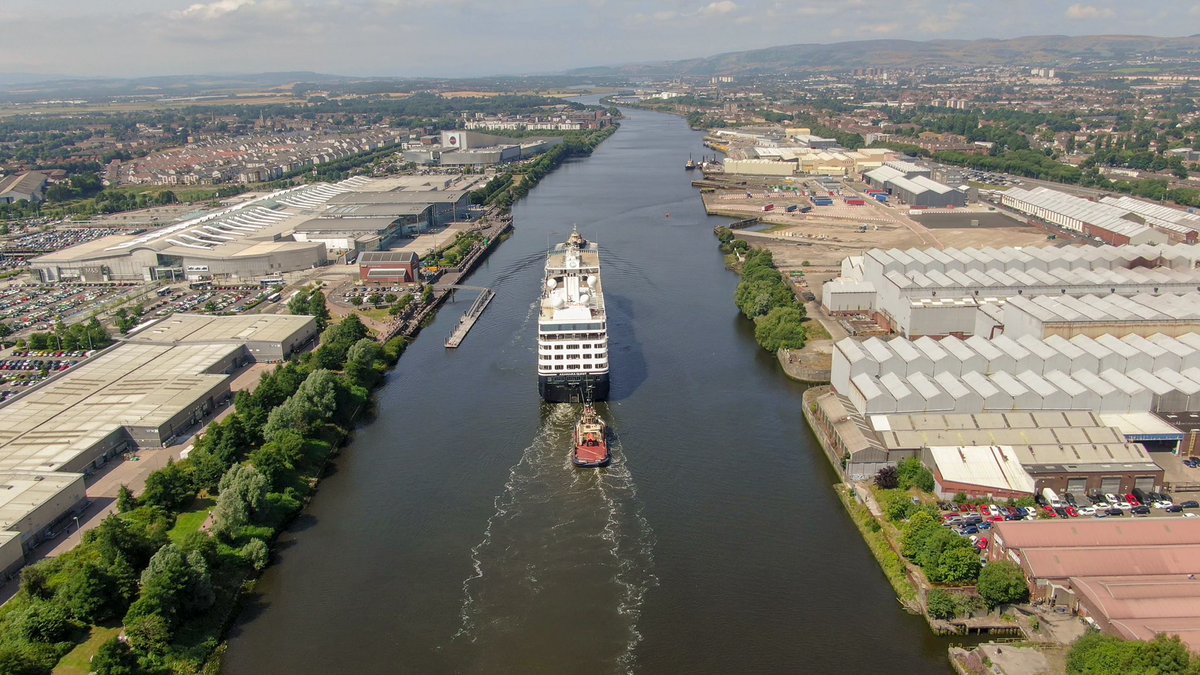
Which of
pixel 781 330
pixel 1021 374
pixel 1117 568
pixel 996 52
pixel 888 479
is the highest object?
pixel 996 52

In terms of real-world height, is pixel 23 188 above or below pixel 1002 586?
above

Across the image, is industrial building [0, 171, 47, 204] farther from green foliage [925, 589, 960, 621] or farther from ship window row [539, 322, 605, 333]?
green foliage [925, 589, 960, 621]

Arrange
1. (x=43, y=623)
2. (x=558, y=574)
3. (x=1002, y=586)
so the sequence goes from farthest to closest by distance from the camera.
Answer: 1. (x=558, y=574)
2. (x=1002, y=586)
3. (x=43, y=623)

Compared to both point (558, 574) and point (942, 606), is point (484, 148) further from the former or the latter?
point (942, 606)

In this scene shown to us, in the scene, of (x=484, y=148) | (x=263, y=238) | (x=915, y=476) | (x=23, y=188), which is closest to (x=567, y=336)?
(x=915, y=476)

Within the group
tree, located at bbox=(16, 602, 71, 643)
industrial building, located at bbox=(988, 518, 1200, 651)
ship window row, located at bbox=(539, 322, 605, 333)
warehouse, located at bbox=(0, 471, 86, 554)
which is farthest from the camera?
ship window row, located at bbox=(539, 322, 605, 333)

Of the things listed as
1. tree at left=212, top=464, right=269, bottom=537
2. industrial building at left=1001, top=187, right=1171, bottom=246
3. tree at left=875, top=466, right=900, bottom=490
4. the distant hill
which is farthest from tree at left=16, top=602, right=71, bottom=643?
the distant hill

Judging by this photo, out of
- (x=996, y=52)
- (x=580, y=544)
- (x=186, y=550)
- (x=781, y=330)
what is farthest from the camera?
(x=996, y=52)
